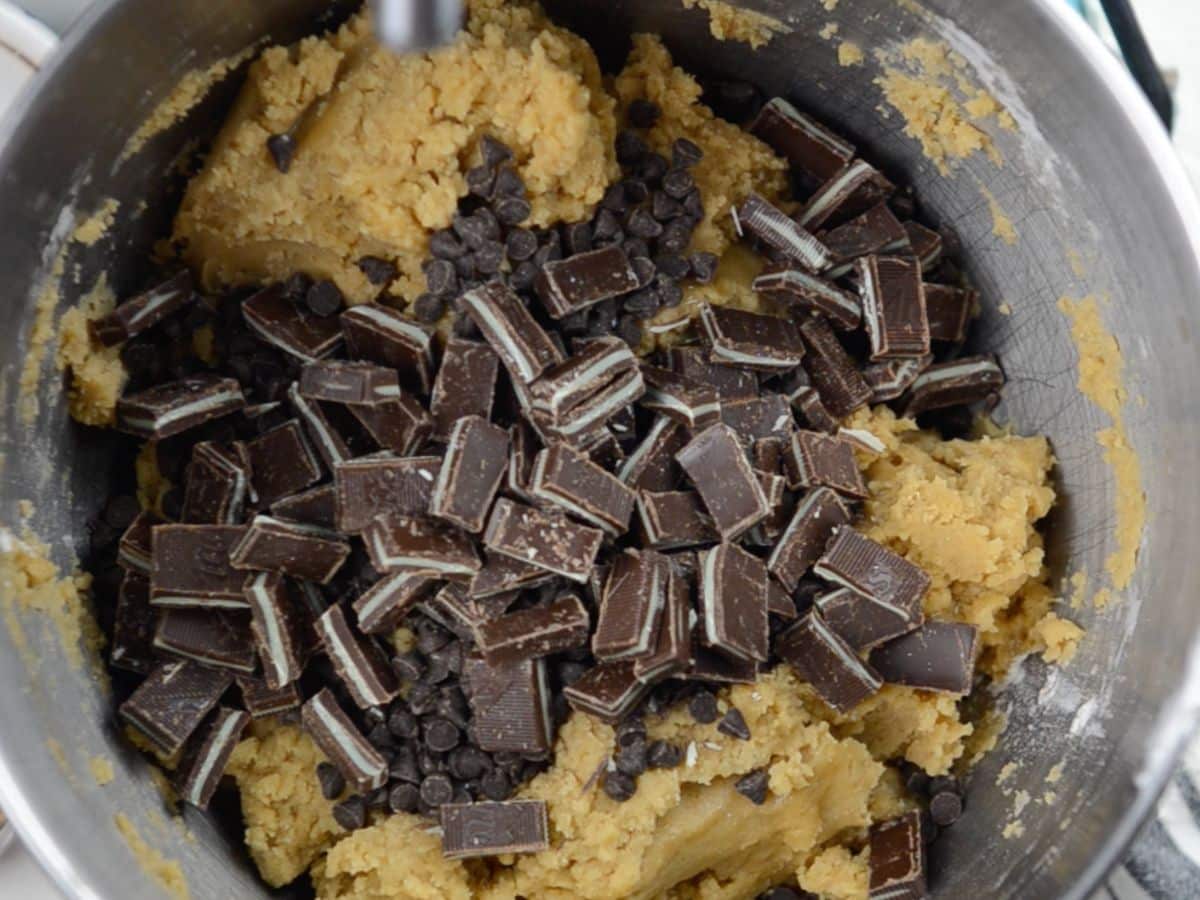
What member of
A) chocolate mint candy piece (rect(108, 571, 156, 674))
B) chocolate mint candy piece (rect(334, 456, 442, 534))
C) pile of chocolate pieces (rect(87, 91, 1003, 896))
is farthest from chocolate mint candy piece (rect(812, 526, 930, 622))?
chocolate mint candy piece (rect(108, 571, 156, 674))

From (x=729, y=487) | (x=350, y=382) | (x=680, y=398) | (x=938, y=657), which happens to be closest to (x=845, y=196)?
(x=680, y=398)

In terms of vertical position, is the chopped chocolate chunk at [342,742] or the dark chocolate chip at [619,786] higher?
the dark chocolate chip at [619,786]

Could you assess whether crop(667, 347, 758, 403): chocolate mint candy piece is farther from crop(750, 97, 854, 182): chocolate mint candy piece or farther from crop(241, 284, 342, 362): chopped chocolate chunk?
crop(241, 284, 342, 362): chopped chocolate chunk

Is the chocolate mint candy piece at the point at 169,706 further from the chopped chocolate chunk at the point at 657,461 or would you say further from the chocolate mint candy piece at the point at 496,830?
the chopped chocolate chunk at the point at 657,461

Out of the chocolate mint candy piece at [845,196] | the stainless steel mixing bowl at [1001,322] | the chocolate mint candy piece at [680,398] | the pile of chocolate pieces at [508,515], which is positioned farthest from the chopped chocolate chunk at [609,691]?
the chocolate mint candy piece at [845,196]

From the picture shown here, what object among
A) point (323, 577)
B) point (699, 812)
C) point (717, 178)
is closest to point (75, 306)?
point (323, 577)

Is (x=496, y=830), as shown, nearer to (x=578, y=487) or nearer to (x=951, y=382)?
(x=578, y=487)
